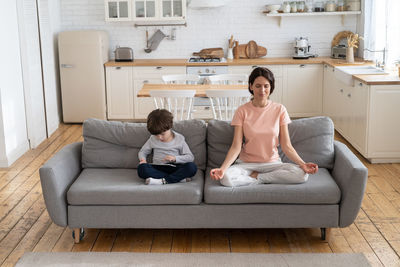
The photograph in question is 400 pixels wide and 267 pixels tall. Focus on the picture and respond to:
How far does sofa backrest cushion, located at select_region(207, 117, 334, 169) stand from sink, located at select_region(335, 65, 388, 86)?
89.5 inches

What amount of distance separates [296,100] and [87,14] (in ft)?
10.6

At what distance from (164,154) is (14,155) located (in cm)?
269

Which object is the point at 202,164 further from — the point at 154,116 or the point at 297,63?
the point at 297,63

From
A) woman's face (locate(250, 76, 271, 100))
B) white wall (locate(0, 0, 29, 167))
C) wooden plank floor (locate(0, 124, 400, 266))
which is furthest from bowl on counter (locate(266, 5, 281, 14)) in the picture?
woman's face (locate(250, 76, 271, 100))

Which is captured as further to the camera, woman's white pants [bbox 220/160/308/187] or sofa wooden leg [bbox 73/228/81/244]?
sofa wooden leg [bbox 73/228/81/244]

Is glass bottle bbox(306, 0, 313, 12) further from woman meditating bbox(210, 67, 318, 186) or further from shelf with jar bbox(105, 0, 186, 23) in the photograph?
woman meditating bbox(210, 67, 318, 186)

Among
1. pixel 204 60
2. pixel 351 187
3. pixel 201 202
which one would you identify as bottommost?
pixel 201 202

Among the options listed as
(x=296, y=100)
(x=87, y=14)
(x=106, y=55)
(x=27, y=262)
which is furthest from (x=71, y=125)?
(x=27, y=262)

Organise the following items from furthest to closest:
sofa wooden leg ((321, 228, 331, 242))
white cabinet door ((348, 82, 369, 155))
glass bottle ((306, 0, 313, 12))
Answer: glass bottle ((306, 0, 313, 12)), white cabinet door ((348, 82, 369, 155)), sofa wooden leg ((321, 228, 331, 242))

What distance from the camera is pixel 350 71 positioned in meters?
6.76

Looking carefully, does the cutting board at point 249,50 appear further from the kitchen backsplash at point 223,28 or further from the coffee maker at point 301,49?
the coffee maker at point 301,49

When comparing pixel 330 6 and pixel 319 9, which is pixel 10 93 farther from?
pixel 330 6

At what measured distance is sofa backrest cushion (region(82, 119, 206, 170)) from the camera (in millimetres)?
4320

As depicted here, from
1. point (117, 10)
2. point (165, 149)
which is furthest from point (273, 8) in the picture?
point (165, 149)
